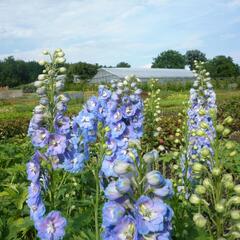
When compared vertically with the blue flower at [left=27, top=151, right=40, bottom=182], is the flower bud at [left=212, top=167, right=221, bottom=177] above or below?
above

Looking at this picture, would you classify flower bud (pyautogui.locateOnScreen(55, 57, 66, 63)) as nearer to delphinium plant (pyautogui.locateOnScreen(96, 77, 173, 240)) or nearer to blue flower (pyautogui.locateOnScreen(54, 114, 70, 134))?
blue flower (pyautogui.locateOnScreen(54, 114, 70, 134))

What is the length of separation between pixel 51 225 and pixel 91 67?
68.4m

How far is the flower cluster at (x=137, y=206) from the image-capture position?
178cm

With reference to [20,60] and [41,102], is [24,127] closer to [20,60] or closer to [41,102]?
[41,102]

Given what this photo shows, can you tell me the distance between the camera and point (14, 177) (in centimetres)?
507

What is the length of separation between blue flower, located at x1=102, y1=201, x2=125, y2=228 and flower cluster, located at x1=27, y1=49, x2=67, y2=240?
0.85 meters

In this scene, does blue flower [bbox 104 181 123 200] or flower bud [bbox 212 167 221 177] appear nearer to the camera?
blue flower [bbox 104 181 123 200]

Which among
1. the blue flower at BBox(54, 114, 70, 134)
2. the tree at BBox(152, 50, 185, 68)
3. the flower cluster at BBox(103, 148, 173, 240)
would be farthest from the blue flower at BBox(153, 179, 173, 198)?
the tree at BBox(152, 50, 185, 68)

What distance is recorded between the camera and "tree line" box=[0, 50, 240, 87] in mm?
69125

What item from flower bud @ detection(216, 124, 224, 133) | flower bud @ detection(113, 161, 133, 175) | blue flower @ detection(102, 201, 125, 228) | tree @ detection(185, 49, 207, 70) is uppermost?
flower bud @ detection(216, 124, 224, 133)

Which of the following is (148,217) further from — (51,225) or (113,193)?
(51,225)

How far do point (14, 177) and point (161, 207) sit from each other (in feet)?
11.6

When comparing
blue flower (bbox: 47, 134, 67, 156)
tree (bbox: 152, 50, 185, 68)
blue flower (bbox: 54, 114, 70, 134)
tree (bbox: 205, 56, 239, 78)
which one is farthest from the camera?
tree (bbox: 152, 50, 185, 68)

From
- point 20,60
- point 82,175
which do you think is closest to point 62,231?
point 82,175
